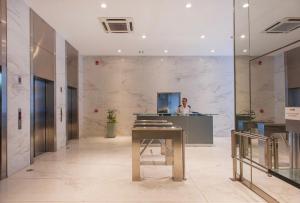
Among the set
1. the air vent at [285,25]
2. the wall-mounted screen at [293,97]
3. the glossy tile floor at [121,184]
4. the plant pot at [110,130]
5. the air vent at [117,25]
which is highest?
the air vent at [117,25]

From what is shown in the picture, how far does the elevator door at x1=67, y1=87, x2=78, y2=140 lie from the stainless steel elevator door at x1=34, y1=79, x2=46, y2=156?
8.45 feet

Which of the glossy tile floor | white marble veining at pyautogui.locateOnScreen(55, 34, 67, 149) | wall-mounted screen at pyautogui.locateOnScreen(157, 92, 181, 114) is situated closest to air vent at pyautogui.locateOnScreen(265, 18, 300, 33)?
the glossy tile floor

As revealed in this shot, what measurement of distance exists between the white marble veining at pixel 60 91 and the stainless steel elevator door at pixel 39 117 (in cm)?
47

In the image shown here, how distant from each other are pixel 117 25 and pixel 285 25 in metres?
4.37

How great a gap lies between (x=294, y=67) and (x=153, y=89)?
7.92 meters

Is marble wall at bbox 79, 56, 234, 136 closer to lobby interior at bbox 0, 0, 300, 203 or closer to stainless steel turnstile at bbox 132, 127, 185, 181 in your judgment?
lobby interior at bbox 0, 0, 300, 203

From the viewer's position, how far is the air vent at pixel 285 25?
4645 mm

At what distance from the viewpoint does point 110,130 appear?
11.4m

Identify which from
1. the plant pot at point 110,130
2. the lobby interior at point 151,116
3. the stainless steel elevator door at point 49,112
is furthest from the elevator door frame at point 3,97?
the plant pot at point 110,130

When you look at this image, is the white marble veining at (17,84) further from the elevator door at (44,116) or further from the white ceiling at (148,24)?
the elevator door at (44,116)

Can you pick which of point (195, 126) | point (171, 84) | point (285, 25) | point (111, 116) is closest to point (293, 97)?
point (285, 25)

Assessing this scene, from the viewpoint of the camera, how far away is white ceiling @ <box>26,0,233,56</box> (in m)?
6.14

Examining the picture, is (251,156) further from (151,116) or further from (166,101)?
(166,101)

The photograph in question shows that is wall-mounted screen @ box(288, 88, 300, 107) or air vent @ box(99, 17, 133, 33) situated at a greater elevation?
air vent @ box(99, 17, 133, 33)
